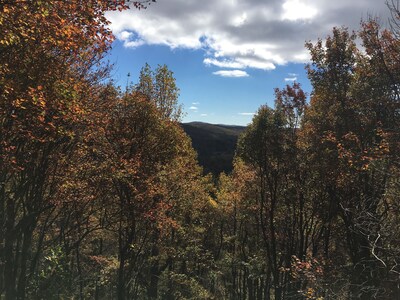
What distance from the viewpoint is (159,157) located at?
77.4ft

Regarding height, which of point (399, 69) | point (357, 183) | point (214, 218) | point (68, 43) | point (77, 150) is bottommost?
point (214, 218)

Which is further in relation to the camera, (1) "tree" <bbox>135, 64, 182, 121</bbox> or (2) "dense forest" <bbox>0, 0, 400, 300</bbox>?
(1) "tree" <bbox>135, 64, 182, 121</bbox>

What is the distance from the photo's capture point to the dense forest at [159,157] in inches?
408

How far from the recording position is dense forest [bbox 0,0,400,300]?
408 inches

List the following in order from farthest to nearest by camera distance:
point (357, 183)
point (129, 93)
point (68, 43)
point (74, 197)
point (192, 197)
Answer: point (192, 197) → point (129, 93) → point (357, 183) → point (74, 197) → point (68, 43)

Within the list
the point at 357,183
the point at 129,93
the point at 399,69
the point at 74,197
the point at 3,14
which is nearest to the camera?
the point at 3,14

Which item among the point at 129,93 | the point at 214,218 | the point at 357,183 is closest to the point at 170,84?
the point at 129,93

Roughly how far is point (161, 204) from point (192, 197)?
31.7ft

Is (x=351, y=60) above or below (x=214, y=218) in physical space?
above

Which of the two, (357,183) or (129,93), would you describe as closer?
(357,183)

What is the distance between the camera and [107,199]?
76.1ft

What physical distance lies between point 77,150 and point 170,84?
11945mm

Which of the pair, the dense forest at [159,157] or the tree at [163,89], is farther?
the tree at [163,89]

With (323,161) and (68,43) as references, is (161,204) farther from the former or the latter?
(68,43)
